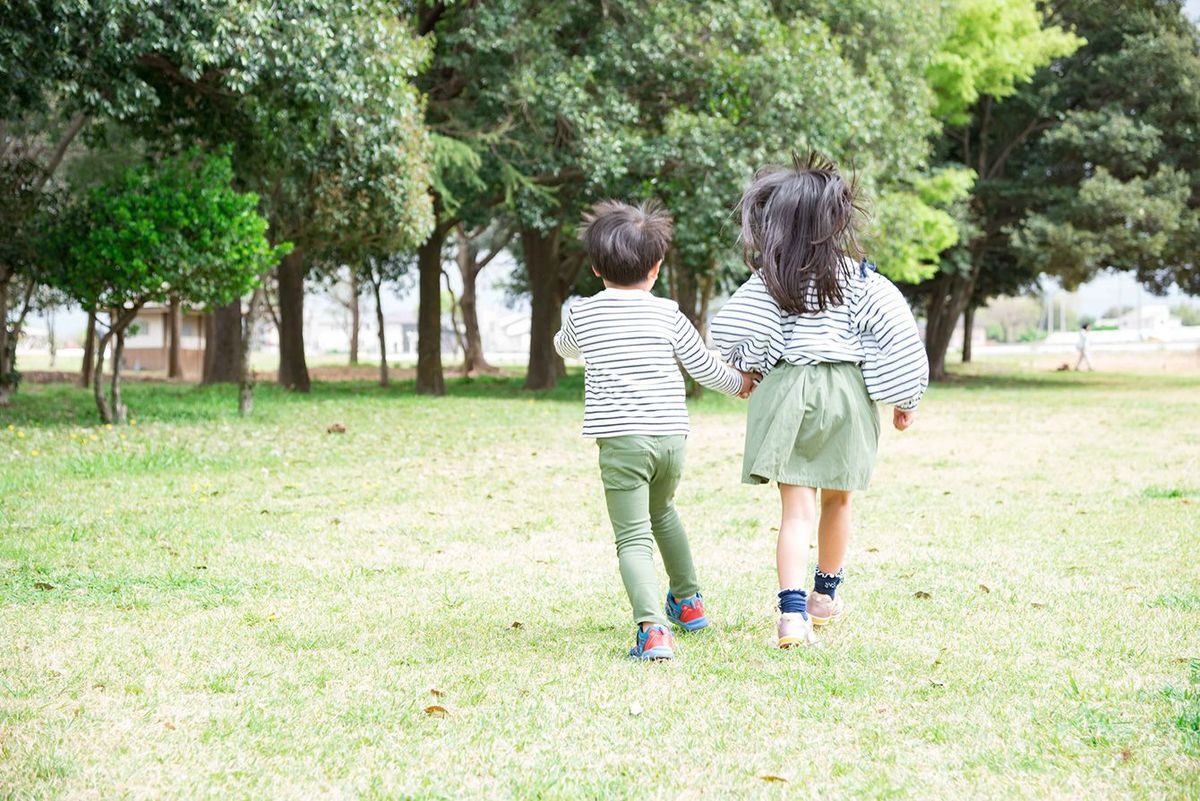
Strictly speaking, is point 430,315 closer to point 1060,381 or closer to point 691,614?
point 1060,381

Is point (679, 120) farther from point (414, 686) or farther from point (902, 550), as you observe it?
point (414, 686)

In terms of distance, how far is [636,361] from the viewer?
423 centimetres

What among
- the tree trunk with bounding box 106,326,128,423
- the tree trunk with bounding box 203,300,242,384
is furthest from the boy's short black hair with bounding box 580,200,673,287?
the tree trunk with bounding box 203,300,242,384

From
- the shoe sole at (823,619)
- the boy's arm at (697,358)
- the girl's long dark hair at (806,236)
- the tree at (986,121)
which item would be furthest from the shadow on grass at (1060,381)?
the boy's arm at (697,358)

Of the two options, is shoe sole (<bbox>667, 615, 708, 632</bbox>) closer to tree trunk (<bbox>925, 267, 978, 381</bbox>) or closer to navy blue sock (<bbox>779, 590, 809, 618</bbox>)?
navy blue sock (<bbox>779, 590, 809, 618</bbox>)

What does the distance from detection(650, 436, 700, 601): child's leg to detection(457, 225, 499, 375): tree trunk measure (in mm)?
29302

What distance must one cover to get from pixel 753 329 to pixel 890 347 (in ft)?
1.66

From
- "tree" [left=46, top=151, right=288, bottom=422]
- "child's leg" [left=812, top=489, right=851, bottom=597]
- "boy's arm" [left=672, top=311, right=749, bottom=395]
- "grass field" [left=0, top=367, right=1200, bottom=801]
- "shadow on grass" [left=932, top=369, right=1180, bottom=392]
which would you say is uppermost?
"tree" [left=46, top=151, right=288, bottom=422]

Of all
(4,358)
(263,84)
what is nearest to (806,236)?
(263,84)

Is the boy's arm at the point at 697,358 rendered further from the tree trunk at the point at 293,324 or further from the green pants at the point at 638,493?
the tree trunk at the point at 293,324

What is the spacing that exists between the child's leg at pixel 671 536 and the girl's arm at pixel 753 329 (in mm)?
447

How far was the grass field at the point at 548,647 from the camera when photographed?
299 centimetres

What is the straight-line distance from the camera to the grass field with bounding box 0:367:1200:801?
299 centimetres

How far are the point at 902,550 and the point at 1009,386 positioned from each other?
2456cm
